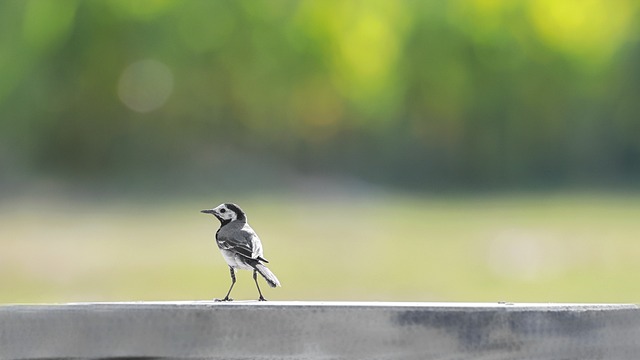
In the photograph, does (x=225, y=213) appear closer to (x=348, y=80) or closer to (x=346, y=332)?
(x=346, y=332)

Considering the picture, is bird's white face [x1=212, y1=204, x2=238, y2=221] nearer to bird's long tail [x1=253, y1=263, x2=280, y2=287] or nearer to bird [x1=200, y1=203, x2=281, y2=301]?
bird [x1=200, y1=203, x2=281, y2=301]

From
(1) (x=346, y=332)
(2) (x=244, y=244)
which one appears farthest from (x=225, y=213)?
(1) (x=346, y=332)

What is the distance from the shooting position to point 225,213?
12.0ft

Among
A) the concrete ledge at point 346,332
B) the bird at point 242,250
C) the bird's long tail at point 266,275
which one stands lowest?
the concrete ledge at point 346,332

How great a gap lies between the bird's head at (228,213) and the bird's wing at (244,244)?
115mm

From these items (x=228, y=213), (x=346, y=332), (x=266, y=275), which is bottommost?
(x=346, y=332)

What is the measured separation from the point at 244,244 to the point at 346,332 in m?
0.78

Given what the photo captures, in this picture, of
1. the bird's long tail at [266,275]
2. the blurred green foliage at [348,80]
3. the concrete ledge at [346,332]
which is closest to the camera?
the concrete ledge at [346,332]

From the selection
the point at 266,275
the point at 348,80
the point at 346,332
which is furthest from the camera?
the point at 348,80

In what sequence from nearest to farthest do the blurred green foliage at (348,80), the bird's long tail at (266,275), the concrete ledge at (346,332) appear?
1. the concrete ledge at (346,332)
2. the bird's long tail at (266,275)
3. the blurred green foliage at (348,80)

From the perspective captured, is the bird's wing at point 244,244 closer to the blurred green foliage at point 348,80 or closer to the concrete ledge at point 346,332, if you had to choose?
the concrete ledge at point 346,332

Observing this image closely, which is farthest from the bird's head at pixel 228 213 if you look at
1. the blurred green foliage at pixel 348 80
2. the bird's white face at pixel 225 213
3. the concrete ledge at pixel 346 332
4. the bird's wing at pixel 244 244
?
the blurred green foliage at pixel 348 80

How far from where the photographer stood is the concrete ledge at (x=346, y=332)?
2.72 m

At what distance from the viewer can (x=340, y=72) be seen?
36.1 metres
